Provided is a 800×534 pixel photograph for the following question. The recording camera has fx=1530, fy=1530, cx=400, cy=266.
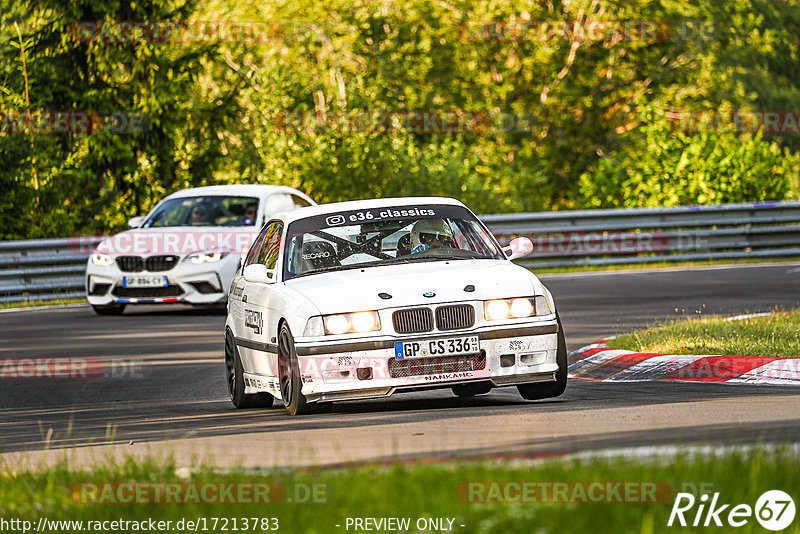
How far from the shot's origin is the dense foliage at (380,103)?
29.0 metres

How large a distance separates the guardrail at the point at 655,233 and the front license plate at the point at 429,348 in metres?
15.1

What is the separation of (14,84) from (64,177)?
1943mm

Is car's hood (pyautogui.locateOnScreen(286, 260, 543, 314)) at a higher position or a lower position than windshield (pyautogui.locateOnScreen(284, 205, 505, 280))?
lower

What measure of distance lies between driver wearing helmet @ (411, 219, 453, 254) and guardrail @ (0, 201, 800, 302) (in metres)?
13.6

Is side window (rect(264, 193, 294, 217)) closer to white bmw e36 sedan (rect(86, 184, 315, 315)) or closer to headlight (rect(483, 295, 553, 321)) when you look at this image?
white bmw e36 sedan (rect(86, 184, 315, 315))

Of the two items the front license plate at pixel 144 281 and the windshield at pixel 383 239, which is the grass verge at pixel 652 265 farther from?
the windshield at pixel 383 239

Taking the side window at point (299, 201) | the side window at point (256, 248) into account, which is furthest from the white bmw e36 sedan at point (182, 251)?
the side window at point (256, 248)

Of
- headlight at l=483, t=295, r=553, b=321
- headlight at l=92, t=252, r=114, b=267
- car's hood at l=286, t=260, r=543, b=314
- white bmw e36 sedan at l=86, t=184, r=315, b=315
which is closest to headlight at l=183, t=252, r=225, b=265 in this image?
white bmw e36 sedan at l=86, t=184, r=315, b=315

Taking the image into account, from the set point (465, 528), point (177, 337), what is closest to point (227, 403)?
point (177, 337)

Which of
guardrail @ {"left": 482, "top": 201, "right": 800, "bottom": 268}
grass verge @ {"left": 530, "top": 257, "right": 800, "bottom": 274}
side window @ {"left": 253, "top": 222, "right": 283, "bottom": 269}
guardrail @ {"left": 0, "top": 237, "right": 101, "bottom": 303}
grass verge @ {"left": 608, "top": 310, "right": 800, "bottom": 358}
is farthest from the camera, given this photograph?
guardrail @ {"left": 482, "top": 201, "right": 800, "bottom": 268}

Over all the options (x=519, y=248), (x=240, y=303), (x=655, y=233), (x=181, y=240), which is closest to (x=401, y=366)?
(x=519, y=248)

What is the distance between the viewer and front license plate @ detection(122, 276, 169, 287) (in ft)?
63.2

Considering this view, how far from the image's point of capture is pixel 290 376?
10172 mm

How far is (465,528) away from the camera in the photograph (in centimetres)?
524
